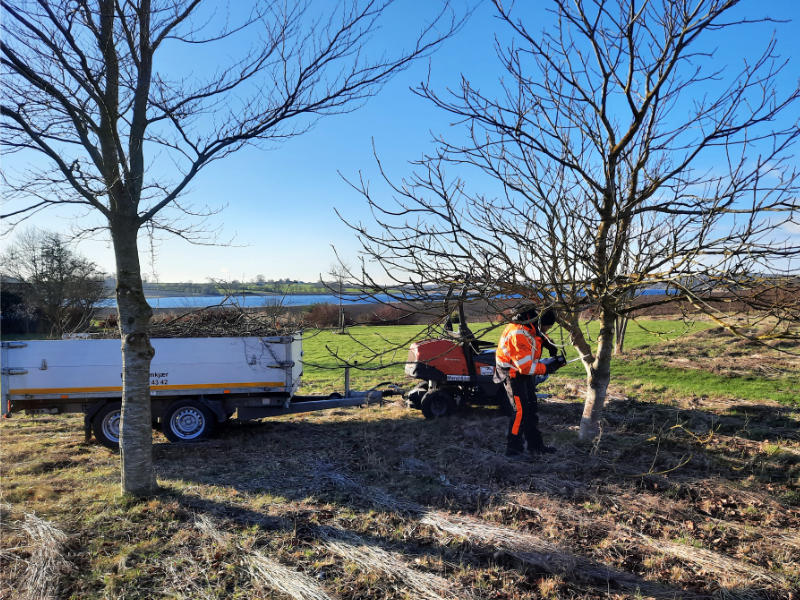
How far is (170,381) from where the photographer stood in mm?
7625

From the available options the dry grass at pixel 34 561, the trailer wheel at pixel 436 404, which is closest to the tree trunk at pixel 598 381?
the trailer wheel at pixel 436 404

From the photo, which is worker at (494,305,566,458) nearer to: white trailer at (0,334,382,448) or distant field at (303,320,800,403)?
distant field at (303,320,800,403)

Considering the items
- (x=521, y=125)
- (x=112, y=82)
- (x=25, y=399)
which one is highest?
(x=112, y=82)

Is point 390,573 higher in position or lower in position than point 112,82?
lower

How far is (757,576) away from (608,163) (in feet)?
11.9

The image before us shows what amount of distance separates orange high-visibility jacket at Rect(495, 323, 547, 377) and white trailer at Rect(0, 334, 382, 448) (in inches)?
129

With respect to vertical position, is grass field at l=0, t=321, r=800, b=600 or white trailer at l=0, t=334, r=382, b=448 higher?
white trailer at l=0, t=334, r=382, b=448

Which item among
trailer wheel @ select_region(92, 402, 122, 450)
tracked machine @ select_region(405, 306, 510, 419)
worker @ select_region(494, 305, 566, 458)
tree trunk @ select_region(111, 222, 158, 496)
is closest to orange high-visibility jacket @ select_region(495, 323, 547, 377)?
worker @ select_region(494, 305, 566, 458)

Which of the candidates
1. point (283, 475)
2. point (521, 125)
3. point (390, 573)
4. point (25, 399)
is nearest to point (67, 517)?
point (283, 475)

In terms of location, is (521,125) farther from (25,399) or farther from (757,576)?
(25,399)

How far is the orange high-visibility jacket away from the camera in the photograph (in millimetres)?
6184

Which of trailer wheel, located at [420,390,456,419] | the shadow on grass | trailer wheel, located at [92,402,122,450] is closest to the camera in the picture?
the shadow on grass

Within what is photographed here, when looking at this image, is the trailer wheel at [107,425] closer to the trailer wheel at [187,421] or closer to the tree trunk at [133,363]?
the trailer wheel at [187,421]

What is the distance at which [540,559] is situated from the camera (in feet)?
12.3
